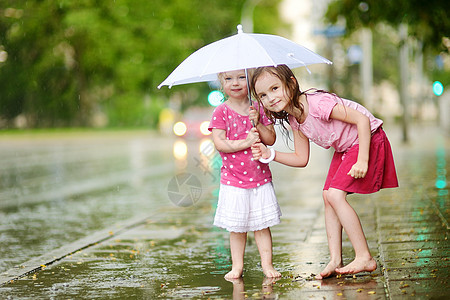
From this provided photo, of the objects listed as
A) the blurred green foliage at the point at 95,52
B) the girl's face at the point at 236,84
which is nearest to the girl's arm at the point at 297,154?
the girl's face at the point at 236,84

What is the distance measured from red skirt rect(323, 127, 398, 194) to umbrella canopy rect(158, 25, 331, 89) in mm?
627

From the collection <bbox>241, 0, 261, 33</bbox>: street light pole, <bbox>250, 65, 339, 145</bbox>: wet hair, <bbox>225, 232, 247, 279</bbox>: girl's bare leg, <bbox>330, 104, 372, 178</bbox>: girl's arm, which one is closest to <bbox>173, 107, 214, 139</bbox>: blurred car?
<bbox>241, 0, 261, 33</bbox>: street light pole

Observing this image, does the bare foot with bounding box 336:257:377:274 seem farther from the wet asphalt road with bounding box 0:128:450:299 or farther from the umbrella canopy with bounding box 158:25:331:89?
the umbrella canopy with bounding box 158:25:331:89

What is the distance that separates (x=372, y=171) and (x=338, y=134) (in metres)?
0.33

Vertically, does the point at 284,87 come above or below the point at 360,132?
above

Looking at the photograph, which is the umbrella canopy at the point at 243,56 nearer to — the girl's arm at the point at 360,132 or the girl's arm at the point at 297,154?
the girl's arm at the point at 360,132

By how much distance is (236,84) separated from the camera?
5.32 metres

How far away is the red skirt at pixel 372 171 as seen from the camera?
5.12 meters

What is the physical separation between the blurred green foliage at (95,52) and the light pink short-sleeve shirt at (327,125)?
39.9 metres

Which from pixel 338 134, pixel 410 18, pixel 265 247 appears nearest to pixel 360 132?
pixel 338 134

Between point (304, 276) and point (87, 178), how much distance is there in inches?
460

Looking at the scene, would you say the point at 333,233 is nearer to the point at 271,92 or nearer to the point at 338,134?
the point at 338,134

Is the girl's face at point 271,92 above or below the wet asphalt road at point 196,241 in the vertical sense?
above

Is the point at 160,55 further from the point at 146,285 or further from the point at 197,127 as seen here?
the point at 146,285
